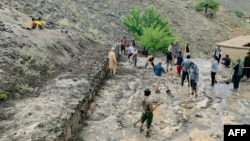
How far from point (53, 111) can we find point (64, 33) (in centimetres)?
1377

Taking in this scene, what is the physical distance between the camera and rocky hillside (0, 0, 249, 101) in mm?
14406

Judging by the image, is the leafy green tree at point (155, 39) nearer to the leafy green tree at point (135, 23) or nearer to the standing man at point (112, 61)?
the leafy green tree at point (135, 23)

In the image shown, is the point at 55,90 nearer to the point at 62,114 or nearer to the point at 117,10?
the point at 62,114

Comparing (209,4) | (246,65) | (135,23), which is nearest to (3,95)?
(246,65)

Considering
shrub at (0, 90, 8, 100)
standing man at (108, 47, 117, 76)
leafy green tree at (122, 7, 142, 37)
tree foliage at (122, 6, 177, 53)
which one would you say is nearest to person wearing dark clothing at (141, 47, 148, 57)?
tree foliage at (122, 6, 177, 53)

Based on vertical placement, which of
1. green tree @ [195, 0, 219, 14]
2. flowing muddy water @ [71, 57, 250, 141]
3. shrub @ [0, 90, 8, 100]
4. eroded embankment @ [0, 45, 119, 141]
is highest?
green tree @ [195, 0, 219, 14]

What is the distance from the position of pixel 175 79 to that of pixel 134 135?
28.3 ft

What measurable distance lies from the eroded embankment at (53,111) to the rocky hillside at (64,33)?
3.01 feet

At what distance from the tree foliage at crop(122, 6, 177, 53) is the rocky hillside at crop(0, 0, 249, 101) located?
6.65ft

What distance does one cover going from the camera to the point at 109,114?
12945 millimetres

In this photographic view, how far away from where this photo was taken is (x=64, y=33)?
77.0 feet

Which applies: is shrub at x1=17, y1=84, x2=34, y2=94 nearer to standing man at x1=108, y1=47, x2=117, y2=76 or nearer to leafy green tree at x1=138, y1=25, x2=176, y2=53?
standing man at x1=108, y1=47, x2=117, y2=76

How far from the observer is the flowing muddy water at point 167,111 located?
37.0 ft

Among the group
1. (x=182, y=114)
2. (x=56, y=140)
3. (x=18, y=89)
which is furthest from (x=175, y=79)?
(x=56, y=140)
